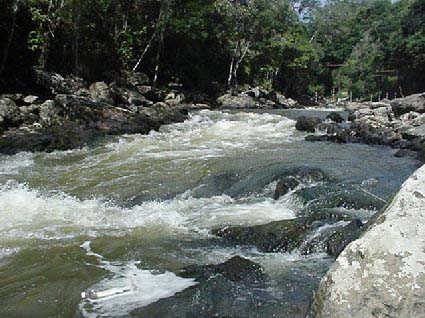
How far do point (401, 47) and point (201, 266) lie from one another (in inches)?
1547

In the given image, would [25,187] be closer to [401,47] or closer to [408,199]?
[408,199]

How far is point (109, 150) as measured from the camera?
520 inches

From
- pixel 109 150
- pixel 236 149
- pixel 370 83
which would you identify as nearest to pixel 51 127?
pixel 109 150

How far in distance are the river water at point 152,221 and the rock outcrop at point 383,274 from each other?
167 cm

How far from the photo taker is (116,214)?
7473mm

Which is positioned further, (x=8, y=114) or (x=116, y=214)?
(x=8, y=114)

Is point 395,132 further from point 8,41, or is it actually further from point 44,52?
point 44,52

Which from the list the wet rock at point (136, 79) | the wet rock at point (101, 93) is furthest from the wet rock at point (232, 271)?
the wet rock at point (136, 79)

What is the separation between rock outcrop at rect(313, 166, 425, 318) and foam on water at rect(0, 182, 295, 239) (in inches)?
155

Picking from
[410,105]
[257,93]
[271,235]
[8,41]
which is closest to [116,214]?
[271,235]

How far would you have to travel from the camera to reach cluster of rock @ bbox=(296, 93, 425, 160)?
14434 millimetres

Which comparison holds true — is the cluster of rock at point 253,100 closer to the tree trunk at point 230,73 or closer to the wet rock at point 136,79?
the tree trunk at point 230,73

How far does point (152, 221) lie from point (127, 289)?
7.81ft

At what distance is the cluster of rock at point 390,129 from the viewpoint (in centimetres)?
1443
